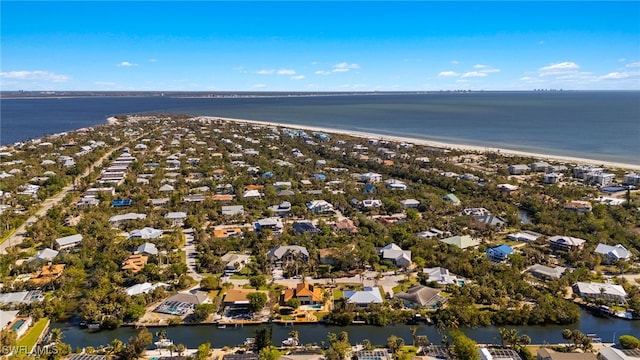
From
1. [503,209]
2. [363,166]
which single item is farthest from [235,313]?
[363,166]

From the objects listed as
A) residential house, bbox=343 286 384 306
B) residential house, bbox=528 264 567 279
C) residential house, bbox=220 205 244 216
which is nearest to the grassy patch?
residential house, bbox=343 286 384 306

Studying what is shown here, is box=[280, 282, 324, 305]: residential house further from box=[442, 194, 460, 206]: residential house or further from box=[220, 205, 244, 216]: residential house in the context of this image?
box=[442, 194, 460, 206]: residential house

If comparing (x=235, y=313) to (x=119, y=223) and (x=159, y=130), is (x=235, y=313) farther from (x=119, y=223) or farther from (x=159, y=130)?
(x=159, y=130)

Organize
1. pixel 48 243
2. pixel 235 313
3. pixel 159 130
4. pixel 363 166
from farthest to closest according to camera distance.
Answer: pixel 159 130
pixel 363 166
pixel 48 243
pixel 235 313

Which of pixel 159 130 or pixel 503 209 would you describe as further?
pixel 159 130

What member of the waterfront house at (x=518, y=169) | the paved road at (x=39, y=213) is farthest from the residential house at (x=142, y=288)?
the waterfront house at (x=518, y=169)

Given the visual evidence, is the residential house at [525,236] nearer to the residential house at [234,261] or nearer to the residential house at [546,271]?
the residential house at [546,271]

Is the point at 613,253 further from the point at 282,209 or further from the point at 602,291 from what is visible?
the point at 282,209
